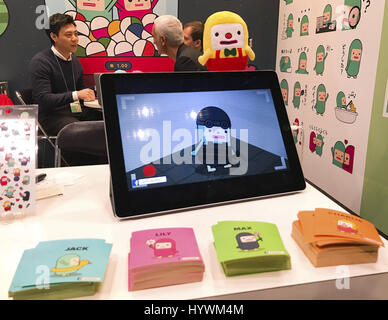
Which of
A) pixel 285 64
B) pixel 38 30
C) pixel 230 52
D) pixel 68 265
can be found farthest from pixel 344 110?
pixel 38 30

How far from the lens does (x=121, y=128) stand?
94cm

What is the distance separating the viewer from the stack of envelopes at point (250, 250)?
0.70 metres

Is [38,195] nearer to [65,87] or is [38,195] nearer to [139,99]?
[139,99]

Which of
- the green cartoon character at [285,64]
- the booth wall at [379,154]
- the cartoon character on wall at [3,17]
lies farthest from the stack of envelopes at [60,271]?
the cartoon character on wall at [3,17]

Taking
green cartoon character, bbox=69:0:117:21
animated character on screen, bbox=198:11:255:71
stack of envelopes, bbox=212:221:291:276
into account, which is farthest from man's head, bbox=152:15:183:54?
stack of envelopes, bbox=212:221:291:276

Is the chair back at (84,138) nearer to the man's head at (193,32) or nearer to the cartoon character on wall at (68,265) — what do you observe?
the cartoon character on wall at (68,265)

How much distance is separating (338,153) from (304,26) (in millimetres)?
1264

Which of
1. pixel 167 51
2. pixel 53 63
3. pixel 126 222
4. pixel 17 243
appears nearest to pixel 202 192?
pixel 126 222

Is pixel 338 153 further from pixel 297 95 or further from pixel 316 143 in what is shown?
pixel 297 95

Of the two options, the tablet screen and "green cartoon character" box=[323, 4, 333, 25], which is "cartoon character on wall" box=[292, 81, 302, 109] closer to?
"green cartoon character" box=[323, 4, 333, 25]

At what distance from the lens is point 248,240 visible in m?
0.75

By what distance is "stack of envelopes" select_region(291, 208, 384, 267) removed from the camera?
733 mm
